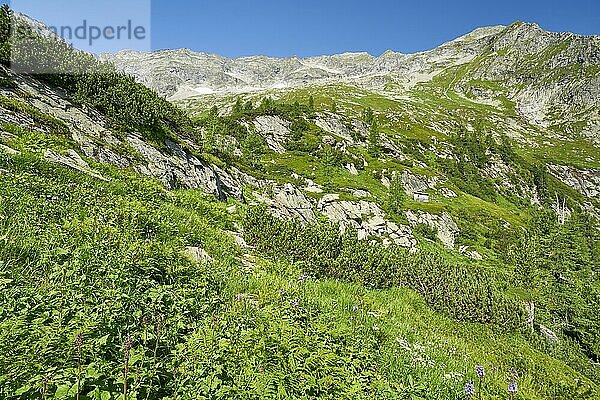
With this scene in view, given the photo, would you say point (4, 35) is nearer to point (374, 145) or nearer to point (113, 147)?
point (113, 147)

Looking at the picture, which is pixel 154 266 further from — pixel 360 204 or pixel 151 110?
pixel 360 204

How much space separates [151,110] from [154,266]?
62.7ft

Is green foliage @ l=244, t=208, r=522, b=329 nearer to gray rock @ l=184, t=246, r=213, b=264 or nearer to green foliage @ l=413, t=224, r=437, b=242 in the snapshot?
gray rock @ l=184, t=246, r=213, b=264

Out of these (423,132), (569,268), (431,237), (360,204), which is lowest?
(569,268)

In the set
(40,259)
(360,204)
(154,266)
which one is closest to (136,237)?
(154,266)

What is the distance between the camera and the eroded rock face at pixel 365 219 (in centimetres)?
3544

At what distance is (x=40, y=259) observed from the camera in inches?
218

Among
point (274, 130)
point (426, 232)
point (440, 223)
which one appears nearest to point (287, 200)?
point (426, 232)

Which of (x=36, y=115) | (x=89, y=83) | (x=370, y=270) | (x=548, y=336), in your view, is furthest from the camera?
(x=89, y=83)

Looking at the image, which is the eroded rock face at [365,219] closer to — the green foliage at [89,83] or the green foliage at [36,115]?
the green foliage at [89,83]

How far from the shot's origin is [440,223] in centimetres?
4247

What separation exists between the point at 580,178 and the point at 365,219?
10697 centimetres

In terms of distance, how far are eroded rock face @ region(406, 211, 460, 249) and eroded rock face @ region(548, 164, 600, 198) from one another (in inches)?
3429

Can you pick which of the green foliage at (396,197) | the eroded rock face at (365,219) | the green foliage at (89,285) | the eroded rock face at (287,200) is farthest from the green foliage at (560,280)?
the green foliage at (89,285)
